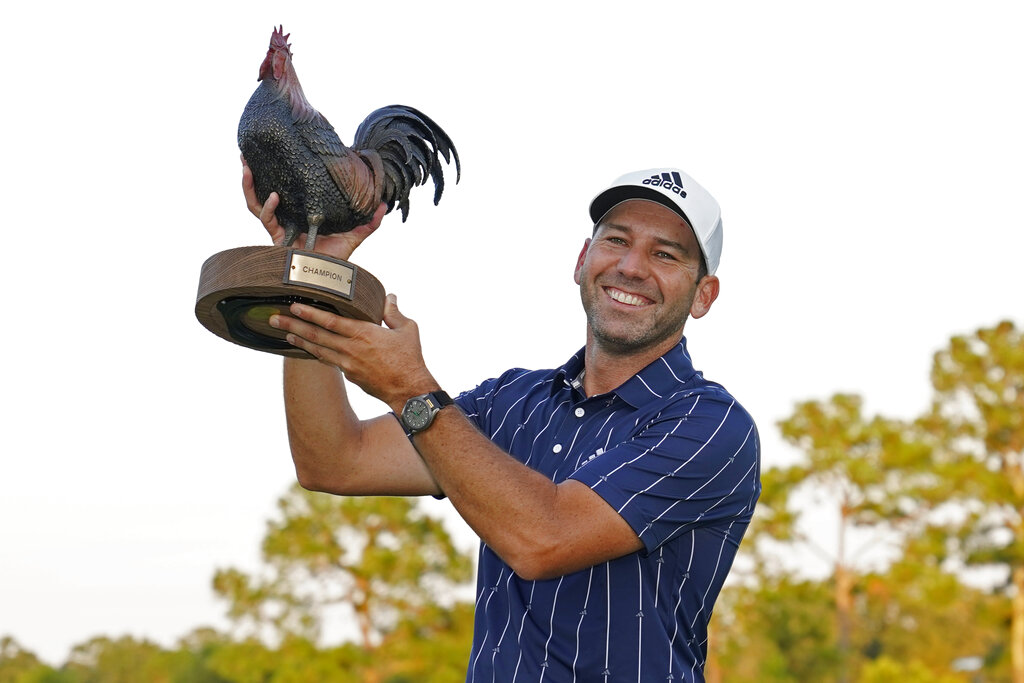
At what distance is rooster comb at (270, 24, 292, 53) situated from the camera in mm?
4121

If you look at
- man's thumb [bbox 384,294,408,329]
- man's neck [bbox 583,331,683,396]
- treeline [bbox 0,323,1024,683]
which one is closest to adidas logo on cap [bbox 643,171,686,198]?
man's neck [bbox 583,331,683,396]

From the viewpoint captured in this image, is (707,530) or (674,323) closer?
(707,530)

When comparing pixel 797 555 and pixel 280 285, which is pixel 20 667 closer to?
pixel 797 555

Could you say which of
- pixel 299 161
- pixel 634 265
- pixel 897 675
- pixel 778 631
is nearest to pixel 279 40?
pixel 299 161

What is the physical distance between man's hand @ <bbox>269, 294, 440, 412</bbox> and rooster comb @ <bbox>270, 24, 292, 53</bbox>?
112 centimetres

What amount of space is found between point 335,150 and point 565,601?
1590 mm

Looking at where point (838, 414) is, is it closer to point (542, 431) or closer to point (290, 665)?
point (290, 665)

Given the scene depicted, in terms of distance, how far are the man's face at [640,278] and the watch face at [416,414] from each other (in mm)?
945

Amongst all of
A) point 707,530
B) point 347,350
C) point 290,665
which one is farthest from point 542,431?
point 290,665

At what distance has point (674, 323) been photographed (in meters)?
4.19

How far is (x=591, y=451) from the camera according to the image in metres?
3.90

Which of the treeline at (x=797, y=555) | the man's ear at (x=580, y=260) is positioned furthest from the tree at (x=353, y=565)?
the man's ear at (x=580, y=260)

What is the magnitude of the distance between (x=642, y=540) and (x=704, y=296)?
3.74ft

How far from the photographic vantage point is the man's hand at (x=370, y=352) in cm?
339
